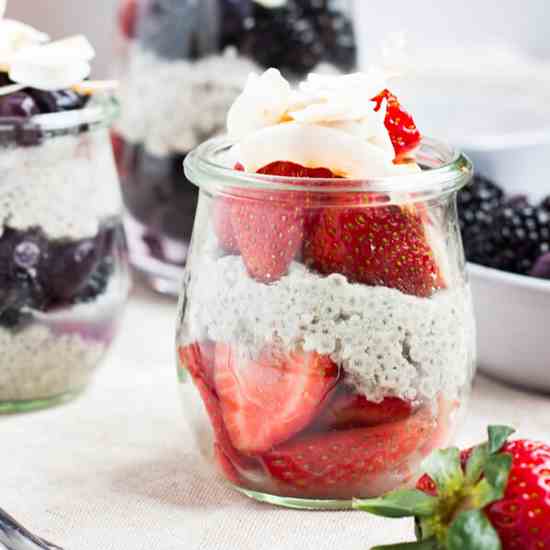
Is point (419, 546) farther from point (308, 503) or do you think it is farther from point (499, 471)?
point (308, 503)

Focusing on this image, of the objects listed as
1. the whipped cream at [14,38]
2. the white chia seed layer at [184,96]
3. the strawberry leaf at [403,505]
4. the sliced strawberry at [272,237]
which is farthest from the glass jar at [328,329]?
the white chia seed layer at [184,96]

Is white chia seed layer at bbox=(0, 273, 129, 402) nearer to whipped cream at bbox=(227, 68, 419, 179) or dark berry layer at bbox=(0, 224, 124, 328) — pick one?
dark berry layer at bbox=(0, 224, 124, 328)

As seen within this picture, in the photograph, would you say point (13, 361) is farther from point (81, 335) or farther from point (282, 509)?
point (282, 509)

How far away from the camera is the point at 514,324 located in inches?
33.9

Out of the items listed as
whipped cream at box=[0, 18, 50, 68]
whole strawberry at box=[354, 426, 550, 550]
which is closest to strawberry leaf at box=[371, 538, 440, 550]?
whole strawberry at box=[354, 426, 550, 550]

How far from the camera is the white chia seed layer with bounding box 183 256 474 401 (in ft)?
2.09

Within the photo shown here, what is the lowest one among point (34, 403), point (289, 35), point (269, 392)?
point (34, 403)

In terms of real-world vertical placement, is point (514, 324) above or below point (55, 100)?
below

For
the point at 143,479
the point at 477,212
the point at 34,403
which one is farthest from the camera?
the point at 477,212

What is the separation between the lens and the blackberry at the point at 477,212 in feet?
3.06

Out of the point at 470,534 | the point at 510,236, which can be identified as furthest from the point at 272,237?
the point at 510,236

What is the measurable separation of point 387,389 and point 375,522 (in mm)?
93

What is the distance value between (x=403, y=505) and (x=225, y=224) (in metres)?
0.22

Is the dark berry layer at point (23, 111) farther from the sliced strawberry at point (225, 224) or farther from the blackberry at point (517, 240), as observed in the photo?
the blackberry at point (517, 240)
